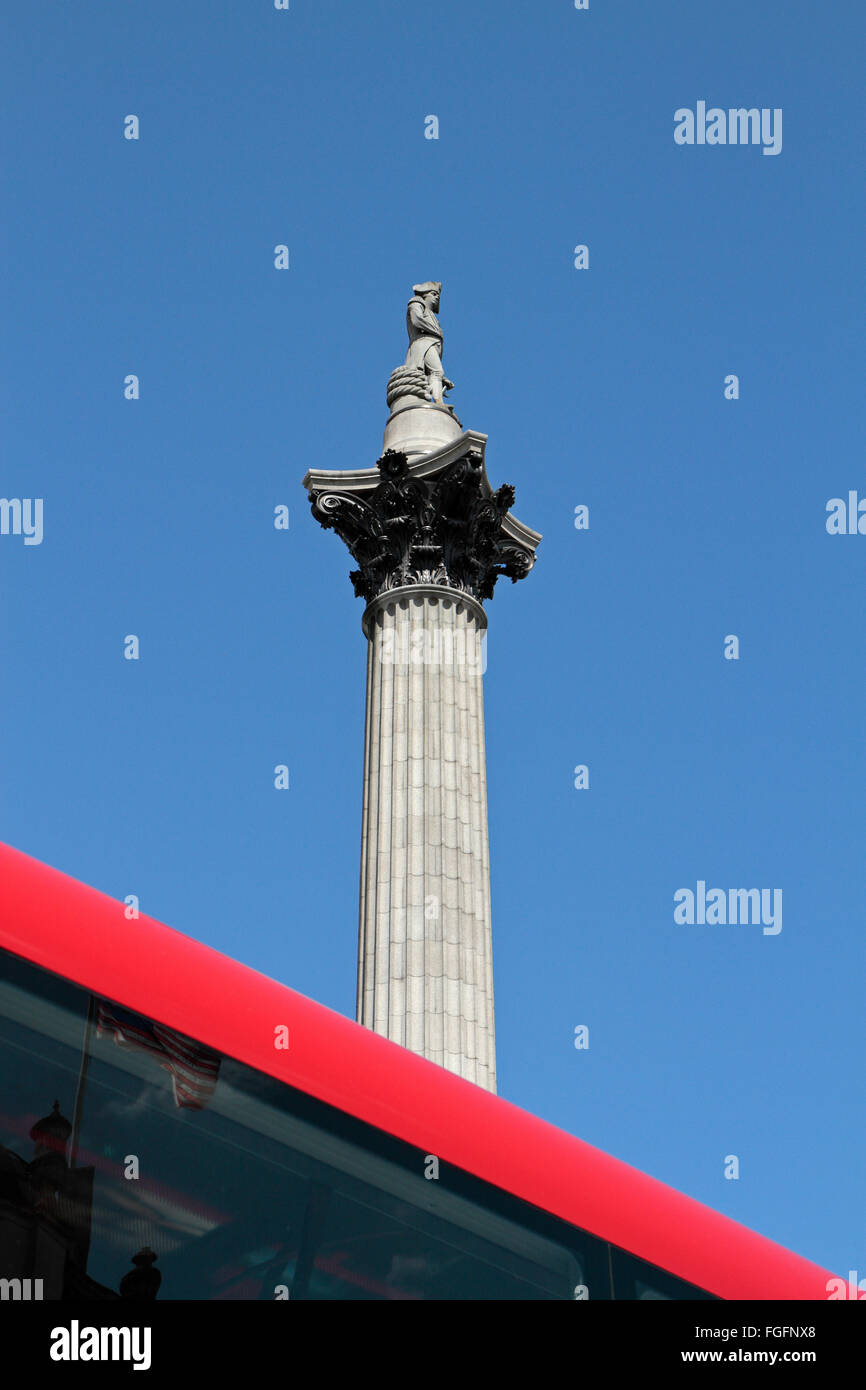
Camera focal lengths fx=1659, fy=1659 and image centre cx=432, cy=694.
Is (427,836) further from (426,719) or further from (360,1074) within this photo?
(360,1074)

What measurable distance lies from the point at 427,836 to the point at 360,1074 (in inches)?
436

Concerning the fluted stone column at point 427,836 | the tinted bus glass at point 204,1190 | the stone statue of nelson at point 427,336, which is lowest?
the tinted bus glass at point 204,1190

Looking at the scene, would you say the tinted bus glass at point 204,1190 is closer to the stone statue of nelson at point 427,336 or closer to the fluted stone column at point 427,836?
the fluted stone column at point 427,836

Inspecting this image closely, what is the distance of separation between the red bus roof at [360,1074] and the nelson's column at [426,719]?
8.97m

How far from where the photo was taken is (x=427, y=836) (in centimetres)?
1734

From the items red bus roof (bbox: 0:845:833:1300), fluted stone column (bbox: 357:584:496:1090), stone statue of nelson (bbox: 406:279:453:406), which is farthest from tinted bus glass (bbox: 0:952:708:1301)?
stone statue of nelson (bbox: 406:279:453:406)

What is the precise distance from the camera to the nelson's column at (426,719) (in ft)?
53.8

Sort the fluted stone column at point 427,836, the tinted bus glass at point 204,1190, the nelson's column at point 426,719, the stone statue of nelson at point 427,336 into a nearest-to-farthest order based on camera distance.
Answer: the tinted bus glass at point 204,1190 < the fluted stone column at point 427,836 < the nelson's column at point 426,719 < the stone statue of nelson at point 427,336

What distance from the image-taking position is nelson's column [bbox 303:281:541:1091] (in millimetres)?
16391

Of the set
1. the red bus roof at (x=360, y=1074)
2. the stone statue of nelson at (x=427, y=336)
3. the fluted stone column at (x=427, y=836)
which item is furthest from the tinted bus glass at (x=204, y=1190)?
the stone statue of nelson at (x=427, y=336)

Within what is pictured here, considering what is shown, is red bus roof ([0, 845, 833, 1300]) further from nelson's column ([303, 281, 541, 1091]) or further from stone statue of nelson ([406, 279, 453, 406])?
stone statue of nelson ([406, 279, 453, 406])
